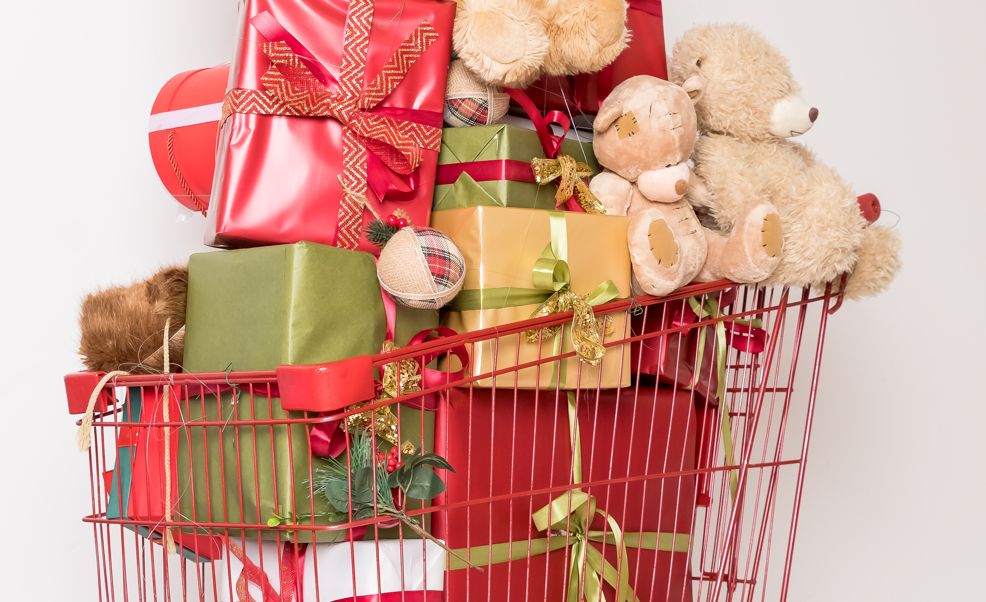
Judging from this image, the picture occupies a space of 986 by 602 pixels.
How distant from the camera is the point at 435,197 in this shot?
1.22m

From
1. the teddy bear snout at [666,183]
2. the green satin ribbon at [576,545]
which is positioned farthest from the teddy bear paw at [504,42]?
the green satin ribbon at [576,545]

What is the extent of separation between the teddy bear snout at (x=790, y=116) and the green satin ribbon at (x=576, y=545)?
1.84ft

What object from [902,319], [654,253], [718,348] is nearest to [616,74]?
[654,253]

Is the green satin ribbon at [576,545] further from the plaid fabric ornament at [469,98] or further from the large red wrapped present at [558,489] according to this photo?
the plaid fabric ornament at [469,98]

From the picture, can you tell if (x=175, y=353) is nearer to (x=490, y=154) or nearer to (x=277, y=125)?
(x=277, y=125)

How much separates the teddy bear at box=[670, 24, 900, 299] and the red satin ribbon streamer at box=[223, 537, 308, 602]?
31.6 inches

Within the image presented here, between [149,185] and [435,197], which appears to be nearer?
[435,197]

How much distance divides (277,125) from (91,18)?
75 centimetres

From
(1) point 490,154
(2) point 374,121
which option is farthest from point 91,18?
(1) point 490,154

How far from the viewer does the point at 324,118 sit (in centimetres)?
111

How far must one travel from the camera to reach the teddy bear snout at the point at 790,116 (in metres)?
1.27

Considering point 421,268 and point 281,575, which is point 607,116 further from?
point 281,575

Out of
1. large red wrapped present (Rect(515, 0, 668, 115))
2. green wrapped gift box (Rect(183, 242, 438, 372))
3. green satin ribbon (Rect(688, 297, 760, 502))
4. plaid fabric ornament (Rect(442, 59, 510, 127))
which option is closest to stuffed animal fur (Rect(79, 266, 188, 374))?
green wrapped gift box (Rect(183, 242, 438, 372))

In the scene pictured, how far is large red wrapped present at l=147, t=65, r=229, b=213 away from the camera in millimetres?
1306
